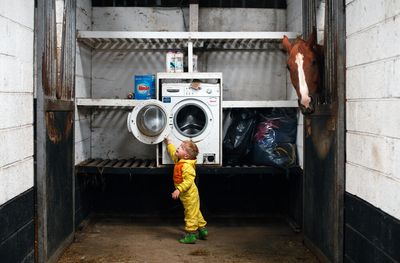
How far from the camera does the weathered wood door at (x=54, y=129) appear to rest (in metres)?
2.98

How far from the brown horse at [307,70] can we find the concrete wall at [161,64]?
155 centimetres

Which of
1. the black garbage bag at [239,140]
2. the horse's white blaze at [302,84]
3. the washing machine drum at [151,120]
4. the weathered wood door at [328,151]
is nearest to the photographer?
the weathered wood door at [328,151]

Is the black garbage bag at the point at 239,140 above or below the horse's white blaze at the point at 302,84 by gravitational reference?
below

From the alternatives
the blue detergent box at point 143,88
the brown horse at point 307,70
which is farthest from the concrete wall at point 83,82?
the brown horse at point 307,70

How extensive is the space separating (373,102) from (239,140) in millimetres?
2160

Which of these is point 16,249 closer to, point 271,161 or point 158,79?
point 158,79

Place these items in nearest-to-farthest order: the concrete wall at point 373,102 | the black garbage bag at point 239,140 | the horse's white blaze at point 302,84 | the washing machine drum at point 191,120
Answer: the concrete wall at point 373,102 → the horse's white blaze at point 302,84 → the washing machine drum at point 191,120 → the black garbage bag at point 239,140

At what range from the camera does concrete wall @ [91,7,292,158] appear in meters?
4.97

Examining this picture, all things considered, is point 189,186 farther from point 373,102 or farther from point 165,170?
point 373,102

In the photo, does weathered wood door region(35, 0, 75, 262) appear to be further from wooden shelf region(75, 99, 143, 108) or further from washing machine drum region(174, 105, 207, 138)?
washing machine drum region(174, 105, 207, 138)

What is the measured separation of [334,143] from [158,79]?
1.99 m

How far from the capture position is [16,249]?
2.65m

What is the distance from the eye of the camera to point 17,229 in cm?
267

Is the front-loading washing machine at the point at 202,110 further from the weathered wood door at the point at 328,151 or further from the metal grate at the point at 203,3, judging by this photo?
the metal grate at the point at 203,3
